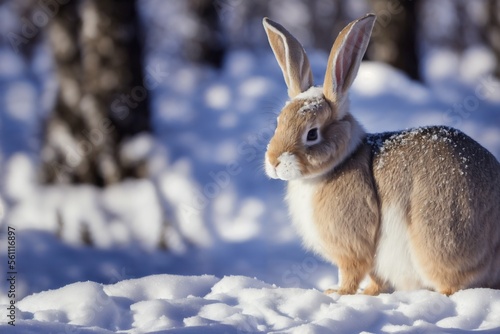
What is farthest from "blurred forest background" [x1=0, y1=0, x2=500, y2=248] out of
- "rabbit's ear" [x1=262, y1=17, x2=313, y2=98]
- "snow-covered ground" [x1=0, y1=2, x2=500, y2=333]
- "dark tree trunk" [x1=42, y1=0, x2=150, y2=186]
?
"rabbit's ear" [x1=262, y1=17, x2=313, y2=98]

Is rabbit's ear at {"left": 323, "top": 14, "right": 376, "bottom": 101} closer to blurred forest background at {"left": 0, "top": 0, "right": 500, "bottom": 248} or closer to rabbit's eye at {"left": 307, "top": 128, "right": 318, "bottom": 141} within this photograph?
rabbit's eye at {"left": 307, "top": 128, "right": 318, "bottom": 141}

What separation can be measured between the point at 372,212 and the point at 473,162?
1.82ft

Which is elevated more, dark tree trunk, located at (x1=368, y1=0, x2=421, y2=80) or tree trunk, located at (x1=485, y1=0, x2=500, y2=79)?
tree trunk, located at (x1=485, y1=0, x2=500, y2=79)

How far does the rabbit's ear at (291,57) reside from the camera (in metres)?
4.17

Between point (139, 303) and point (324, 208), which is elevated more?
point (324, 208)

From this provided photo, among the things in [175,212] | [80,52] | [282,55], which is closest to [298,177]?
[282,55]

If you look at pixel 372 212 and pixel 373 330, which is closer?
pixel 373 330

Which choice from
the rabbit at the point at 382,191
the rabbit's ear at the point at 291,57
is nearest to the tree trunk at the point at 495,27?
the rabbit's ear at the point at 291,57

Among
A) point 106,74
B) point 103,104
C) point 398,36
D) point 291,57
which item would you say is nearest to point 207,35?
point 398,36

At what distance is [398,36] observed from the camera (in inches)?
381

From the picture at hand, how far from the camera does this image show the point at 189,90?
10.1m

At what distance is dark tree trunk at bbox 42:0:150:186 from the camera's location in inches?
329

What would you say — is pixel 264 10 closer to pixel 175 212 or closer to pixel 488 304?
pixel 175 212

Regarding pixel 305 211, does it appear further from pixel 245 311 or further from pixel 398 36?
pixel 398 36
